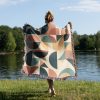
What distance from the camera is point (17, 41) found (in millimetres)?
171875

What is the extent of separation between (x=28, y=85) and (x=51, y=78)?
2609 millimetres

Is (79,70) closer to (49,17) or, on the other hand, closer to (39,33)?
(39,33)

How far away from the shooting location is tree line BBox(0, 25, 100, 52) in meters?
164

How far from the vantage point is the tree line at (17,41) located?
16362 cm

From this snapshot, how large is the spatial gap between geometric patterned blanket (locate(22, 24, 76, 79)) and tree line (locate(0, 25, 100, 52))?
148 metres

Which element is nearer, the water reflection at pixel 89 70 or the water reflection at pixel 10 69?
the water reflection at pixel 89 70

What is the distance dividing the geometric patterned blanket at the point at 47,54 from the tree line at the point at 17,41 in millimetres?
148192

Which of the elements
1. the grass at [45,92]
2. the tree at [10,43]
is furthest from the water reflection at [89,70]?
the tree at [10,43]

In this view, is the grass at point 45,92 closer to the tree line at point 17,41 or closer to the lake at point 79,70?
the lake at point 79,70

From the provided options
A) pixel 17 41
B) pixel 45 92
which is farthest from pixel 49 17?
pixel 17 41

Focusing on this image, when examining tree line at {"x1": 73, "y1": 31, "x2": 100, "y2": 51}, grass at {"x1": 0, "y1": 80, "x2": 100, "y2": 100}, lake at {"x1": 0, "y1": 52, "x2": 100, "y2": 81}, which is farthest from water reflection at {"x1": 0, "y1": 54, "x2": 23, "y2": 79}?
tree line at {"x1": 73, "y1": 31, "x2": 100, "y2": 51}

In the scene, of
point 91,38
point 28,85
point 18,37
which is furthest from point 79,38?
point 28,85

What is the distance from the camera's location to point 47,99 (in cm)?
1162

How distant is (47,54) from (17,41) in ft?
525
